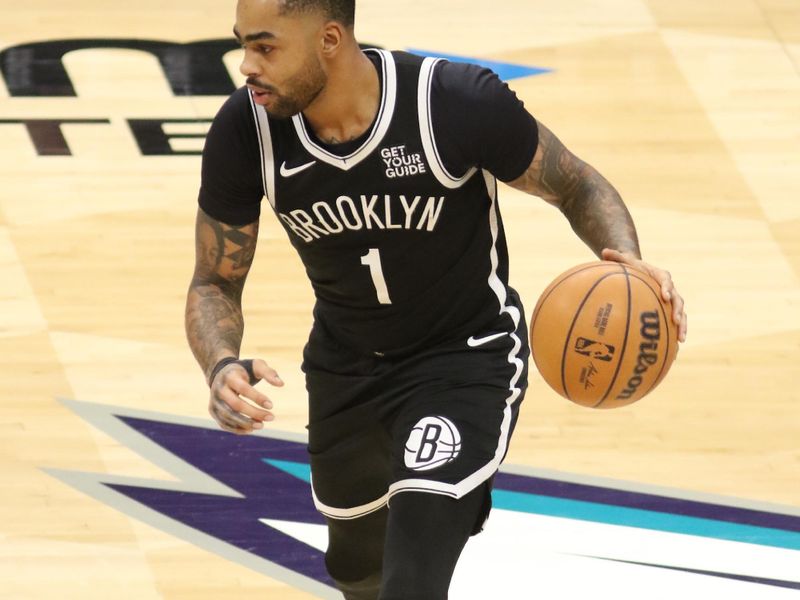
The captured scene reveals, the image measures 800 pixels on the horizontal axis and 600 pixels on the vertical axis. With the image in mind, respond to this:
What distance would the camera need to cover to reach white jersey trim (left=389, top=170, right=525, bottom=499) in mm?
4504

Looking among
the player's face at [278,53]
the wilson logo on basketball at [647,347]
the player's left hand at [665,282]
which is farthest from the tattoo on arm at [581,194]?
the player's face at [278,53]

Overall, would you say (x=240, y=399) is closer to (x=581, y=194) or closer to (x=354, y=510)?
(x=354, y=510)

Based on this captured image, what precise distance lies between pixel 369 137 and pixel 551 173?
600 mm

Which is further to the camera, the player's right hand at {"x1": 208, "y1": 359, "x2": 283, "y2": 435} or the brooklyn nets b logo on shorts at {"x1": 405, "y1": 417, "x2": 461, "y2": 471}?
the brooklyn nets b logo on shorts at {"x1": 405, "y1": 417, "x2": 461, "y2": 471}

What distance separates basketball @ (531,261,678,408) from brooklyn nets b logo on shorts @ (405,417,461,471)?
365mm

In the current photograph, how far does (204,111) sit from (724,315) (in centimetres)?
357

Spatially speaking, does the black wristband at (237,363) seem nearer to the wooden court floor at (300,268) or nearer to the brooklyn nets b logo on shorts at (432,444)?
the brooklyn nets b logo on shorts at (432,444)

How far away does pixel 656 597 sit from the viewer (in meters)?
5.91

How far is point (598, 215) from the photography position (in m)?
4.82

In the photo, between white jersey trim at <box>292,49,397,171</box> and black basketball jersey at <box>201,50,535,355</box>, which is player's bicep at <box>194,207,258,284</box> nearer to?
black basketball jersey at <box>201,50,535,355</box>

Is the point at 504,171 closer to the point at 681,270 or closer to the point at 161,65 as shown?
the point at 681,270

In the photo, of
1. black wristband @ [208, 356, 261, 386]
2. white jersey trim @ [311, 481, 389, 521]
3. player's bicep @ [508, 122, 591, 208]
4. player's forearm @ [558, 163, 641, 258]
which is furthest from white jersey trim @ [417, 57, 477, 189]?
white jersey trim @ [311, 481, 389, 521]

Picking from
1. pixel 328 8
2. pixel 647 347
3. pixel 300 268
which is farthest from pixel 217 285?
pixel 300 268

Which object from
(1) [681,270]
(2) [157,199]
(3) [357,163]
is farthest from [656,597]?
(2) [157,199]
